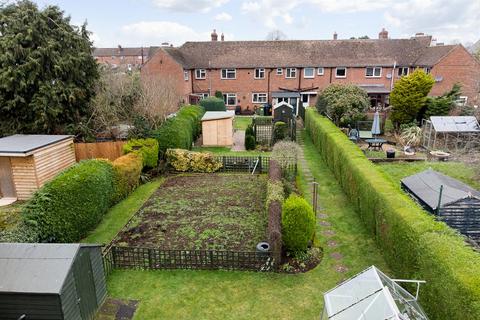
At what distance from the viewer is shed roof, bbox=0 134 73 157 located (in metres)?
14.8

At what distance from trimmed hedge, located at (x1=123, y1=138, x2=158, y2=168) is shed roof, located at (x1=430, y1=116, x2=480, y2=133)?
57.4ft

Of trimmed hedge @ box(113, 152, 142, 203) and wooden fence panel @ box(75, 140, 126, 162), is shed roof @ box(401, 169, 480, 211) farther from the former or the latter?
wooden fence panel @ box(75, 140, 126, 162)

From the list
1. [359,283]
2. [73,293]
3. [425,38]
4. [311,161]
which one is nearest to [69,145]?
[73,293]

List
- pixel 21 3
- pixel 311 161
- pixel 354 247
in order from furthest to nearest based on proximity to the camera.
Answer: pixel 311 161
pixel 21 3
pixel 354 247

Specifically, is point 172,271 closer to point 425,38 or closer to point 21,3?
point 21,3

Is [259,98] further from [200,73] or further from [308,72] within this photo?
[200,73]

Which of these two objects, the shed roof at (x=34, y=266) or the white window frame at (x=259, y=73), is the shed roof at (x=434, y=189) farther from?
the white window frame at (x=259, y=73)

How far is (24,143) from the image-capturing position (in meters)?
16.1

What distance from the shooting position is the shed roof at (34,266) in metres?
7.10

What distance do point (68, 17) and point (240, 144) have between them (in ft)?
45.3

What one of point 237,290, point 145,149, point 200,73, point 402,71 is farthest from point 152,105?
point 402,71

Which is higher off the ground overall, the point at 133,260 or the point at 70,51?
the point at 70,51

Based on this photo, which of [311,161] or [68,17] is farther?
[311,161]

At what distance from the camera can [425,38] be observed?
1526 inches
